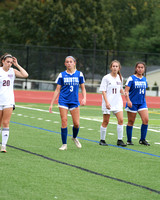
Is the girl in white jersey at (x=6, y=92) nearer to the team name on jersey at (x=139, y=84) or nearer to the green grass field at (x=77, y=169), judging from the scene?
the green grass field at (x=77, y=169)

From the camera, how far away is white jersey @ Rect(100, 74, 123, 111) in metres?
11.6

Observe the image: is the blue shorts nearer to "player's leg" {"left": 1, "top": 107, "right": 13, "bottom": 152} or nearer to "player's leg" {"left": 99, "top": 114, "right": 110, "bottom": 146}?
"player's leg" {"left": 99, "top": 114, "right": 110, "bottom": 146}

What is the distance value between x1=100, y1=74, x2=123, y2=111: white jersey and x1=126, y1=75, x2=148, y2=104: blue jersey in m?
0.34

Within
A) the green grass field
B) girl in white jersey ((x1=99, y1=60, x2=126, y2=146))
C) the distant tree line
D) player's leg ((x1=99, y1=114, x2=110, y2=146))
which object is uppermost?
the distant tree line

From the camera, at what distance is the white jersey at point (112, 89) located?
11602 mm

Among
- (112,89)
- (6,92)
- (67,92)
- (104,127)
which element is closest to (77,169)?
(6,92)

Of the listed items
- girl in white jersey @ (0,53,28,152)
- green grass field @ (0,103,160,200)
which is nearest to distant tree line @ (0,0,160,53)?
green grass field @ (0,103,160,200)

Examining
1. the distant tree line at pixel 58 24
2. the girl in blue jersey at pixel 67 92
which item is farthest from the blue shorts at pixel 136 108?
the distant tree line at pixel 58 24

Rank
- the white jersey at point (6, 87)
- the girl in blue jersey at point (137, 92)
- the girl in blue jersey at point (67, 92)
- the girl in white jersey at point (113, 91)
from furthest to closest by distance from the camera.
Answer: the girl in blue jersey at point (137, 92) < the girl in white jersey at point (113, 91) < the girl in blue jersey at point (67, 92) < the white jersey at point (6, 87)

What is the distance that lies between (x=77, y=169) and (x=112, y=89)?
343 cm

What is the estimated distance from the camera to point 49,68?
40938 mm

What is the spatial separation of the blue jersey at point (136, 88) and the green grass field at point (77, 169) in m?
1.03

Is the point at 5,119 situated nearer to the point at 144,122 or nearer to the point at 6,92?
the point at 6,92

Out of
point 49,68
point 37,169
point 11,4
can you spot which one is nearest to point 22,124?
point 37,169
